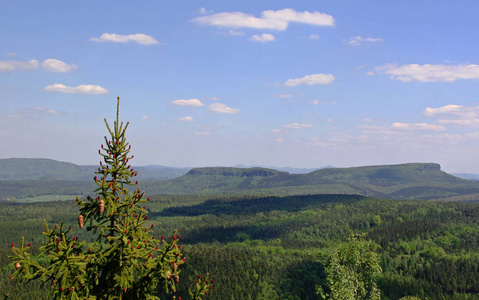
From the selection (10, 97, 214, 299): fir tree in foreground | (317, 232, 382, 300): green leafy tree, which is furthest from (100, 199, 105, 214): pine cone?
(317, 232, 382, 300): green leafy tree

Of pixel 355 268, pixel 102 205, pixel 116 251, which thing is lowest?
pixel 355 268

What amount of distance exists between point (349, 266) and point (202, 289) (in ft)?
244

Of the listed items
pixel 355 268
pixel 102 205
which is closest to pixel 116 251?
pixel 102 205

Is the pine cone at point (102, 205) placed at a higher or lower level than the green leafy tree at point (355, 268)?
higher

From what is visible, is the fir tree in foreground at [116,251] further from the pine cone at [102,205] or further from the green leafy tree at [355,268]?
the green leafy tree at [355,268]

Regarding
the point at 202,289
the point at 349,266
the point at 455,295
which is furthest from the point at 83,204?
the point at 455,295

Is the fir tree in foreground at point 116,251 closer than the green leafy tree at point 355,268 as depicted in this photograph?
Yes

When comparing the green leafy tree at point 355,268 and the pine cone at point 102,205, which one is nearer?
the pine cone at point 102,205

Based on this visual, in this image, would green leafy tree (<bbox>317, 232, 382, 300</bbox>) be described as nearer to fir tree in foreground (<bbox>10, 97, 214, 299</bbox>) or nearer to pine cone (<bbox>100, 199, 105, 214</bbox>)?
fir tree in foreground (<bbox>10, 97, 214, 299</bbox>)

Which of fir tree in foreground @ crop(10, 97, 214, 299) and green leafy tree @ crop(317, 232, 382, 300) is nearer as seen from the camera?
fir tree in foreground @ crop(10, 97, 214, 299)

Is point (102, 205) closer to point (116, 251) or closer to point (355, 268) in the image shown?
point (116, 251)

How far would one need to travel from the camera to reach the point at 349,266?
93375 millimetres

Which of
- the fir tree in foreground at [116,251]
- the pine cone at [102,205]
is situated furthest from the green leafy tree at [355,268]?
the pine cone at [102,205]

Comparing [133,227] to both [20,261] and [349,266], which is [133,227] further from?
[349,266]
